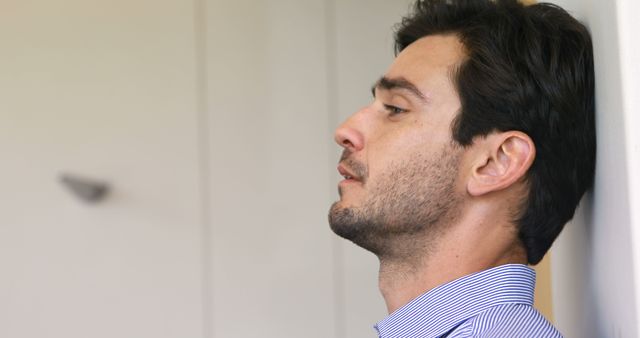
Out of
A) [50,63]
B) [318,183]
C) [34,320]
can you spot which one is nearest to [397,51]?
[318,183]

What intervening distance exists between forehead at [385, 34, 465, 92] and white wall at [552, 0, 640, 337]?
0.51 ft

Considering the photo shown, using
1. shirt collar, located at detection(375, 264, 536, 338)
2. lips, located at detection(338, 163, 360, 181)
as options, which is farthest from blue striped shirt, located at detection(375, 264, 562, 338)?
lips, located at detection(338, 163, 360, 181)

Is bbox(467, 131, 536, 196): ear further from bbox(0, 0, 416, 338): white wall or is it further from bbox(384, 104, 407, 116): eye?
bbox(0, 0, 416, 338): white wall

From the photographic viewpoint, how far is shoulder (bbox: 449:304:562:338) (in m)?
0.98

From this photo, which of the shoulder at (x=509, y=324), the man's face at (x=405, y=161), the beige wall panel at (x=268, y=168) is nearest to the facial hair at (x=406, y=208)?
the man's face at (x=405, y=161)

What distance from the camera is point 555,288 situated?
1427 mm

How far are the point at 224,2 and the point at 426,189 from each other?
1270 millimetres

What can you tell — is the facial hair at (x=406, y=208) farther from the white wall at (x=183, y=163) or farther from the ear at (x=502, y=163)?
the white wall at (x=183, y=163)

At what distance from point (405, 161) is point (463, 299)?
0.18 meters

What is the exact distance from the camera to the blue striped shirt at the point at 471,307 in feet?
3.37

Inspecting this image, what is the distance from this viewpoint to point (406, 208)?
3.67 ft

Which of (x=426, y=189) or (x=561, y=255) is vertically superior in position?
(x=426, y=189)

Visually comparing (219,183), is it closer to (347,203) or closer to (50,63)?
(50,63)

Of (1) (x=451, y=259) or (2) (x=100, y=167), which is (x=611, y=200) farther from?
(2) (x=100, y=167)
